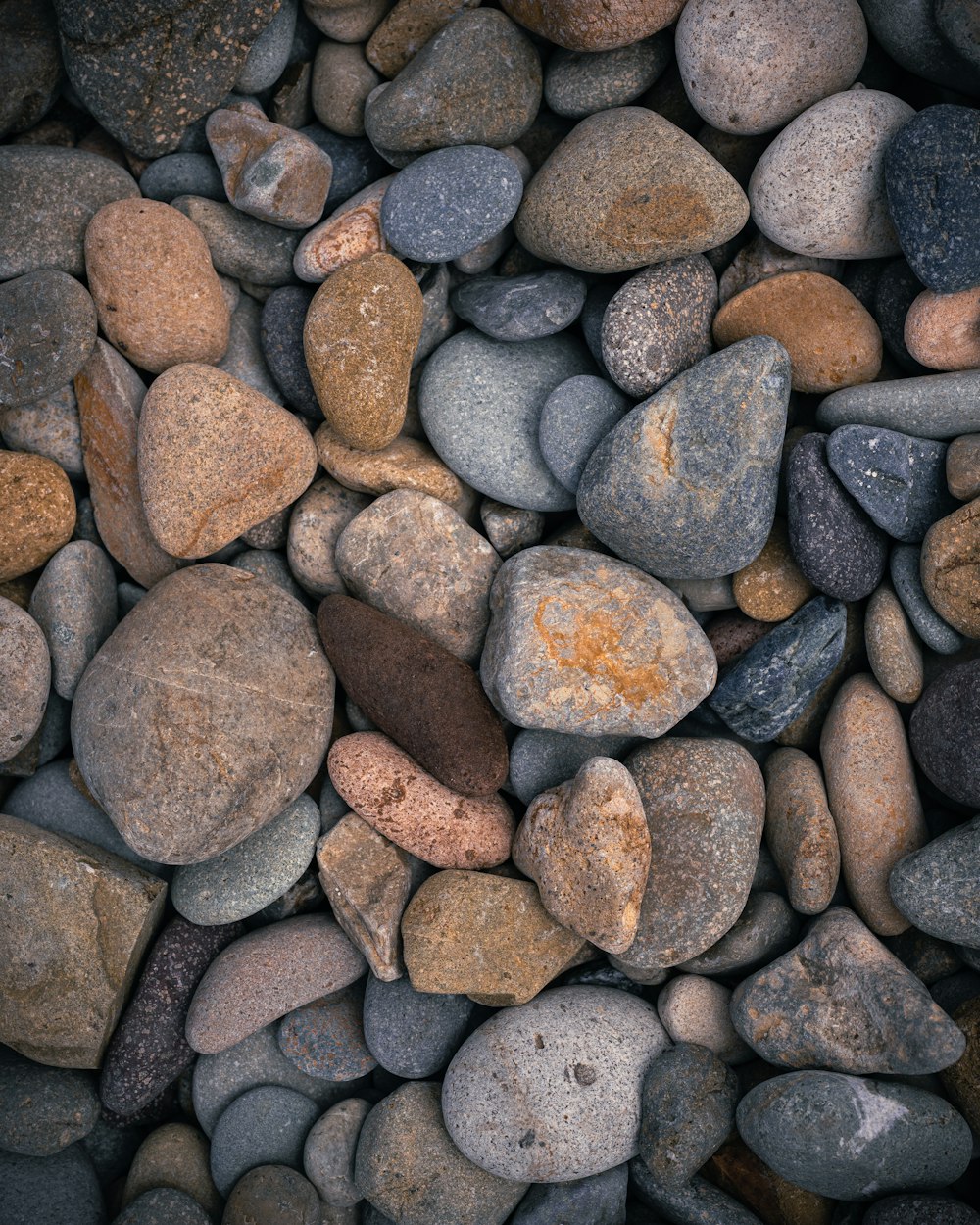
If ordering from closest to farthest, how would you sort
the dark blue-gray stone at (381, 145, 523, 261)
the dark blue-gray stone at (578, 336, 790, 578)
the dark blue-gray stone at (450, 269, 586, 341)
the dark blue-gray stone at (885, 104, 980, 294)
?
the dark blue-gray stone at (885, 104, 980, 294)
the dark blue-gray stone at (578, 336, 790, 578)
the dark blue-gray stone at (381, 145, 523, 261)
the dark blue-gray stone at (450, 269, 586, 341)

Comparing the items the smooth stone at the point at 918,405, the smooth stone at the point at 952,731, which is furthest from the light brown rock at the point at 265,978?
the smooth stone at the point at 918,405

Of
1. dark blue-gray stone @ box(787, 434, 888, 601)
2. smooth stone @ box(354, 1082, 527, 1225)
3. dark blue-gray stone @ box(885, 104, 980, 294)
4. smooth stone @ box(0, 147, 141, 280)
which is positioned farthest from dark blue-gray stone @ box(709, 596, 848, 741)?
smooth stone @ box(0, 147, 141, 280)

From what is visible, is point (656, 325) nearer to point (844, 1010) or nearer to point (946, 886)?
point (946, 886)

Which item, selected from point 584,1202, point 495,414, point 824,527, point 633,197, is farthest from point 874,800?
point 633,197

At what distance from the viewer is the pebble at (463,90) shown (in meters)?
2.54

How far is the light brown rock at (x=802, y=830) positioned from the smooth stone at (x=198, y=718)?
1350 mm

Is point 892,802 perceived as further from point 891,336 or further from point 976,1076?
point 891,336

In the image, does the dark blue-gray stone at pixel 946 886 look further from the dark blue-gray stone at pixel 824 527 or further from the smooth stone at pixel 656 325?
the smooth stone at pixel 656 325

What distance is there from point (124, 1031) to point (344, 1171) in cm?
77

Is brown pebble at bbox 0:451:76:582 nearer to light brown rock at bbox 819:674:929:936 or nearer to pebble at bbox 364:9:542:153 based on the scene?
pebble at bbox 364:9:542:153

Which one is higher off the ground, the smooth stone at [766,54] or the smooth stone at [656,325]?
the smooth stone at [766,54]

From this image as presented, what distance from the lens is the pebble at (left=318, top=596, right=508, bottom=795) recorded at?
2.60 m

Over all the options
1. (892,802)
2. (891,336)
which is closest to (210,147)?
(891,336)

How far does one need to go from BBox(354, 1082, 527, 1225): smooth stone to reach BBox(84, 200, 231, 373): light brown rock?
2320 mm
